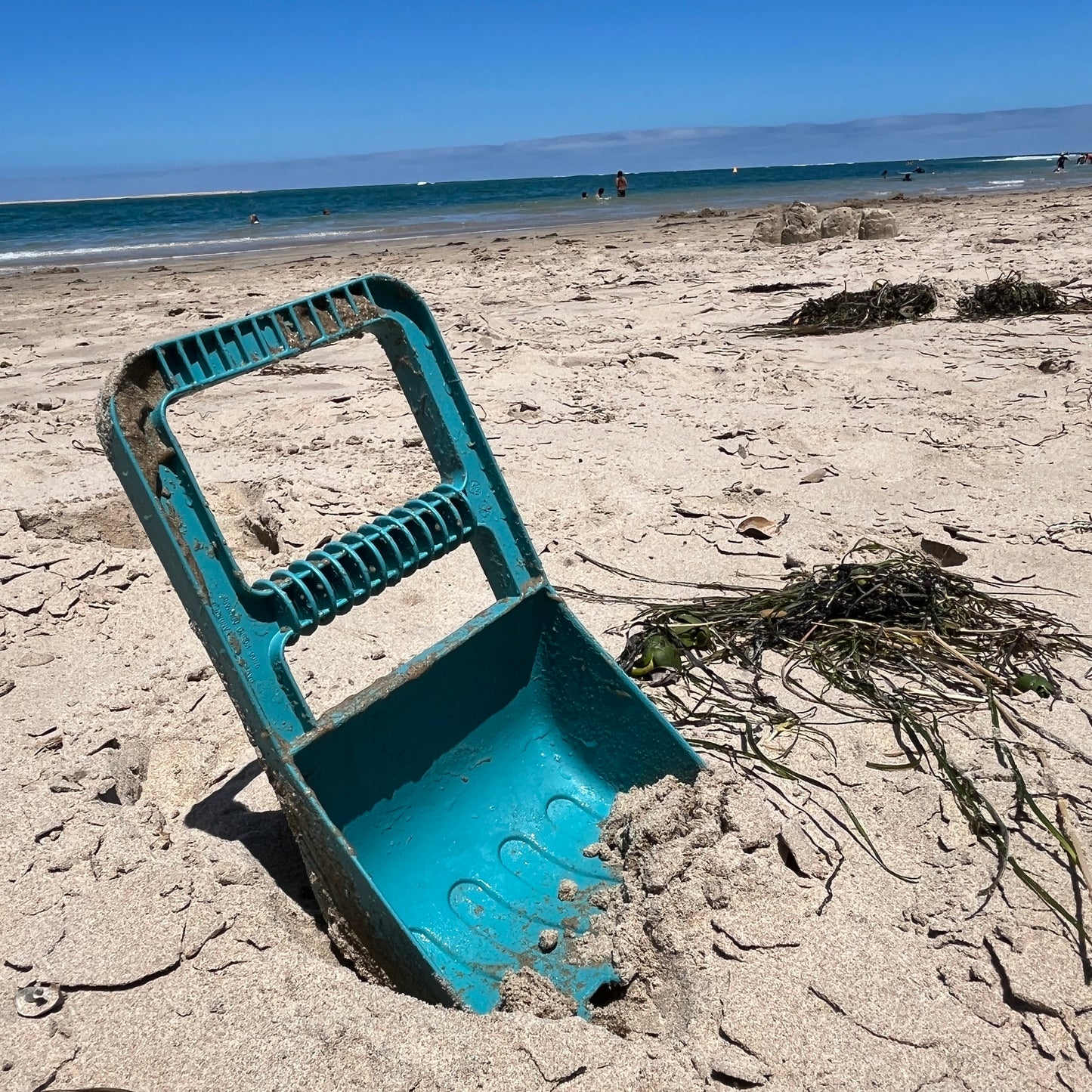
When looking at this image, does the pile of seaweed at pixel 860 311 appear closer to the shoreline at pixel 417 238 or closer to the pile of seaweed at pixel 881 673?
the pile of seaweed at pixel 881 673

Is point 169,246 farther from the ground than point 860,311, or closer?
closer

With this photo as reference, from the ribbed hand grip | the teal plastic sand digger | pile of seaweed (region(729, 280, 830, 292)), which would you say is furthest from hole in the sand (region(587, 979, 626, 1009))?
pile of seaweed (region(729, 280, 830, 292))

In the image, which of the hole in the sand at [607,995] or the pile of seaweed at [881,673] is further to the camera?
the pile of seaweed at [881,673]

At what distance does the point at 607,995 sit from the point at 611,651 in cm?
106

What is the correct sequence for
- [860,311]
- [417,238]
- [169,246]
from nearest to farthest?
1. [860,311]
2. [417,238]
3. [169,246]

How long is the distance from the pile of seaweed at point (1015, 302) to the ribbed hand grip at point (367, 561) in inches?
187

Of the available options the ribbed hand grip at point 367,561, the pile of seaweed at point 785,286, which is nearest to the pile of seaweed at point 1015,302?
the pile of seaweed at point 785,286

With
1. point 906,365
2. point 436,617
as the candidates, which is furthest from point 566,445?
point 906,365

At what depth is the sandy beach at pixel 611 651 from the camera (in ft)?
4.73

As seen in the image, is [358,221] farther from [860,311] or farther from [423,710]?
[423,710]

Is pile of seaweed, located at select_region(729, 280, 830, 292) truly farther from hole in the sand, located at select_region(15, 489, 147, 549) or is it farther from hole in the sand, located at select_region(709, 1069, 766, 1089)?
hole in the sand, located at select_region(709, 1069, 766, 1089)

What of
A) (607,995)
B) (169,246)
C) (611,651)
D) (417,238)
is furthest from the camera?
(169,246)

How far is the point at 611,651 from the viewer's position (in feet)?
8.41

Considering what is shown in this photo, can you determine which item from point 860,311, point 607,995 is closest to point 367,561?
point 607,995
